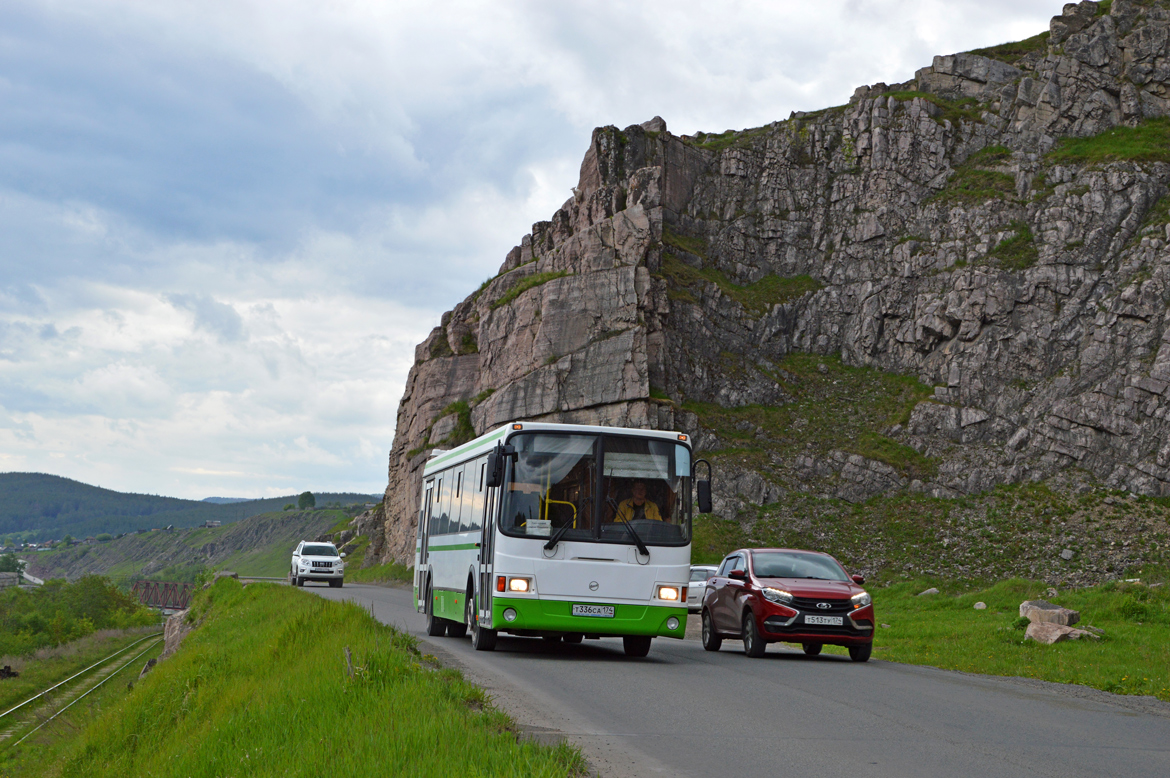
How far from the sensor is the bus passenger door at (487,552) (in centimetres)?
1435

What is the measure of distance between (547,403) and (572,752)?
52.3 meters

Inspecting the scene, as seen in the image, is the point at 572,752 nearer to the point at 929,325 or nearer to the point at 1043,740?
the point at 1043,740

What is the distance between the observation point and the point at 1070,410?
47.9m

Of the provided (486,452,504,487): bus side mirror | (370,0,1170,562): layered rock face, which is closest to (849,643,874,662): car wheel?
(486,452,504,487): bus side mirror

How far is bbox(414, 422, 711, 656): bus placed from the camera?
13.9m

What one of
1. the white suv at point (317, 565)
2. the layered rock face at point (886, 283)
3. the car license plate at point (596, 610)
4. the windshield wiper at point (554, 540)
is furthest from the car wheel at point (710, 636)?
the layered rock face at point (886, 283)

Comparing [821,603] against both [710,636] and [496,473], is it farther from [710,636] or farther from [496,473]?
[496,473]

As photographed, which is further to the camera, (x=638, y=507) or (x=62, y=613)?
(x=62, y=613)

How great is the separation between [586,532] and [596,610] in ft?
→ 3.73

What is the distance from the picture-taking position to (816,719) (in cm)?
905

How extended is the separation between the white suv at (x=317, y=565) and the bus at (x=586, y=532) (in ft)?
101

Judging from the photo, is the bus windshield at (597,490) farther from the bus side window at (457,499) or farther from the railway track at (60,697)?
the railway track at (60,697)

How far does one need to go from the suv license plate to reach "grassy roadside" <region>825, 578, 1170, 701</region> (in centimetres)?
203

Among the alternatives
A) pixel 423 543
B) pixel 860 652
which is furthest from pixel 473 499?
pixel 860 652
